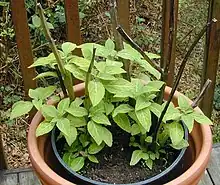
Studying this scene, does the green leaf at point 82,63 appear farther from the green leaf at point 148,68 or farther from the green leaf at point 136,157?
the green leaf at point 136,157

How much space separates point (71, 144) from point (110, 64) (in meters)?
0.25

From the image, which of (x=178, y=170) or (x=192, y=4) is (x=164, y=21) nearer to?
(x=178, y=170)

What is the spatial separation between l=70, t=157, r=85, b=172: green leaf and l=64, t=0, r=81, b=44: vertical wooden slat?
46cm

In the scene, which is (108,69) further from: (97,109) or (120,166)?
(120,166)

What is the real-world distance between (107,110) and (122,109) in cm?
4

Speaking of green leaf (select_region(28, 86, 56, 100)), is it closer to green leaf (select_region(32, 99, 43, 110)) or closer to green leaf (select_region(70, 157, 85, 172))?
green leaf (select_region(32, 99, 43, 110))

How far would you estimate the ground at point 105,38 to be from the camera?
8.21 feet

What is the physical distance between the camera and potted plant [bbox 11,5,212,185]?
4.92 ft

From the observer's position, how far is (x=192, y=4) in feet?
10.0

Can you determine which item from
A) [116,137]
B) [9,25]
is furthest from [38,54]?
[116,137]

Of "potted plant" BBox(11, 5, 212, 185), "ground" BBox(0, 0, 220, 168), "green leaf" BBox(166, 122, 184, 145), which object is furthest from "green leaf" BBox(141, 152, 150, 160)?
"ground" BBox(0, 0, 220, 168)

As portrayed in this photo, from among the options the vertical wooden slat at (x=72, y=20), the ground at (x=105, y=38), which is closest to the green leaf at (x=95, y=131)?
the vertical wooden slat at (x=72, y=20)

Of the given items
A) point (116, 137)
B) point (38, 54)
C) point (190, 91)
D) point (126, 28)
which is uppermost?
point (126, 28)

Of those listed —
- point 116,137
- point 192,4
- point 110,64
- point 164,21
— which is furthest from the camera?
point 192,4
